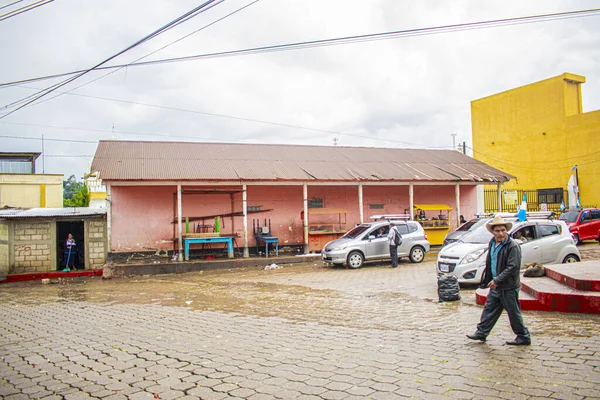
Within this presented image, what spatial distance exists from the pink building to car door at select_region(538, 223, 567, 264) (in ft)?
30.5

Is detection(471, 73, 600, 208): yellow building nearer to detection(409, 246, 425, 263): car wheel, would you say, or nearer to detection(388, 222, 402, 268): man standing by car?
detection(409, 246, 425, 263): car wheel

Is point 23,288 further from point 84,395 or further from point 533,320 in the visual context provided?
point 533,320

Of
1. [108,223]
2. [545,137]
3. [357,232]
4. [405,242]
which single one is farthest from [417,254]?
[545,137]

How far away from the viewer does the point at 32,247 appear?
1816 centimetres

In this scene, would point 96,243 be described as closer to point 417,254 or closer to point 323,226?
point 323,226

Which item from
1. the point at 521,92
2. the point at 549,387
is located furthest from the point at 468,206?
the point at 549,387

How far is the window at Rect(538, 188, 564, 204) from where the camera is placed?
97.7ft

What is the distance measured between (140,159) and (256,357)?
51.5 feet

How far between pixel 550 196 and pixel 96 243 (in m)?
27.6

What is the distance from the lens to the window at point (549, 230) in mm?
11911

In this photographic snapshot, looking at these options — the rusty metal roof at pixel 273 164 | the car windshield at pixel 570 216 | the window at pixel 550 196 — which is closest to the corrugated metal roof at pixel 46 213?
the rusty metal roof at pixel 273 164

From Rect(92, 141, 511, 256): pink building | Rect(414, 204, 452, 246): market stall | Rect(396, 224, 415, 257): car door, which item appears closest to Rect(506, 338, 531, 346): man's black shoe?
Rect(396, 224, 415, 257): car door

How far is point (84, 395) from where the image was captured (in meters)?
4.67

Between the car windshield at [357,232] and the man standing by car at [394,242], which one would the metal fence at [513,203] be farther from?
the man standing by car at [394,242]
